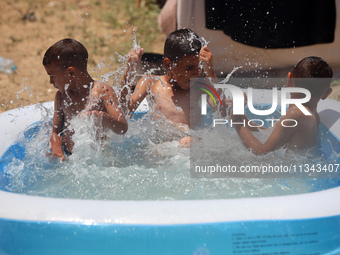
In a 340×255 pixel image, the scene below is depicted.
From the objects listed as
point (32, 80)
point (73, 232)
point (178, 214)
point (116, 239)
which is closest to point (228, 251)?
point (178, 214)

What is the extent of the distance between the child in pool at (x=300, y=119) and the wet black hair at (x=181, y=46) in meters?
0.54

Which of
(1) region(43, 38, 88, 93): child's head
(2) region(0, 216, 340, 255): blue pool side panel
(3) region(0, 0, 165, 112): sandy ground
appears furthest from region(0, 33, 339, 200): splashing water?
(3) region(0, 0, 165, 112): sandy ground

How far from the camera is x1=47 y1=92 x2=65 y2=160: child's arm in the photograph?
2.45m

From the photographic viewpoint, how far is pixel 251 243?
5.35 feet

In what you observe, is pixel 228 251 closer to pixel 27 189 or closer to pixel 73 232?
pixel 73 232

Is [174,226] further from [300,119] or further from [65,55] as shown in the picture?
[65,55]

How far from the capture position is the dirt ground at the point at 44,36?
4715 mm

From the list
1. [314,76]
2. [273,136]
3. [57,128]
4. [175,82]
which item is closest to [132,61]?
[175,82]

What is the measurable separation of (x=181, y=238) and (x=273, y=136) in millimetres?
930

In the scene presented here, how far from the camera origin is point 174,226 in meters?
1.61

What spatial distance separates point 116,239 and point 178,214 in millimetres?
262

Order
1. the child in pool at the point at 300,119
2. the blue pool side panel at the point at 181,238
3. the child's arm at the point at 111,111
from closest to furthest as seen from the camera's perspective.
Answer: the blue pool side panel at the point at 181,238
the child in pool at the point at 300,119
the child's arm at the point at 111,111

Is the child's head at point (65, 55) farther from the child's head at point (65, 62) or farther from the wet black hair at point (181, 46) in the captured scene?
the wet black hair at point (181, 46)

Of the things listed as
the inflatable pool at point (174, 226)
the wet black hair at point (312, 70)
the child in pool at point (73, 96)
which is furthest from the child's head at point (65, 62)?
the wet black hair at point (312, 70)
